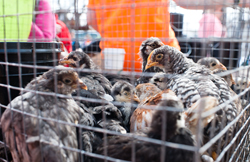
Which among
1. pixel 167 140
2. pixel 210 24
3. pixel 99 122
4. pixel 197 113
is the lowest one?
pixel 99 122

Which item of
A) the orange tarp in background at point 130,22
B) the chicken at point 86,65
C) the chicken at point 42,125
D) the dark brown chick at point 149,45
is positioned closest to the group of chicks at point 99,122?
the chicken at point 42,125

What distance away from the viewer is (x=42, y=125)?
3.38ft

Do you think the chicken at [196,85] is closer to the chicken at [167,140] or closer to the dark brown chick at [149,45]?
the chicken at [167,140]

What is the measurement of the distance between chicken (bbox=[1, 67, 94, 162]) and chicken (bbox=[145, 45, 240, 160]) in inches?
23.9

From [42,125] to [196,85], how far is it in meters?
1.04

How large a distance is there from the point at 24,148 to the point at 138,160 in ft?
1.99

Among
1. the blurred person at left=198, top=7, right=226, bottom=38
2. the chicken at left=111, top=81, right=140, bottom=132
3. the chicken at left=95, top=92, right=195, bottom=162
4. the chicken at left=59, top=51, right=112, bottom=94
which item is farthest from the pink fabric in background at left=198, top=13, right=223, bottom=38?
the chicken at left=59, top=51, right=112, bottom=94

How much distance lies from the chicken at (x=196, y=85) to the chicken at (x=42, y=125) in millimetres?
606

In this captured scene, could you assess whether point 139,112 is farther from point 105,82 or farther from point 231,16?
point 231,16

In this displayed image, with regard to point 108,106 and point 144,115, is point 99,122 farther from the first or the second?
point 144,115

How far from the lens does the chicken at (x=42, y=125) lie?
39.6 inches

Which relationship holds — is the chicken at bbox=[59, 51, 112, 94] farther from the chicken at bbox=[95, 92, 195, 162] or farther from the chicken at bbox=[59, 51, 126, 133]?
the chicken at bbox=[95, 92, 195, 162]

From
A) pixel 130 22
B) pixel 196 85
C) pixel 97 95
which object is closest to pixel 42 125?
pixel 97 95

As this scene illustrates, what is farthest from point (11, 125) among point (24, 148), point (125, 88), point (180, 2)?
point (180, 2)
